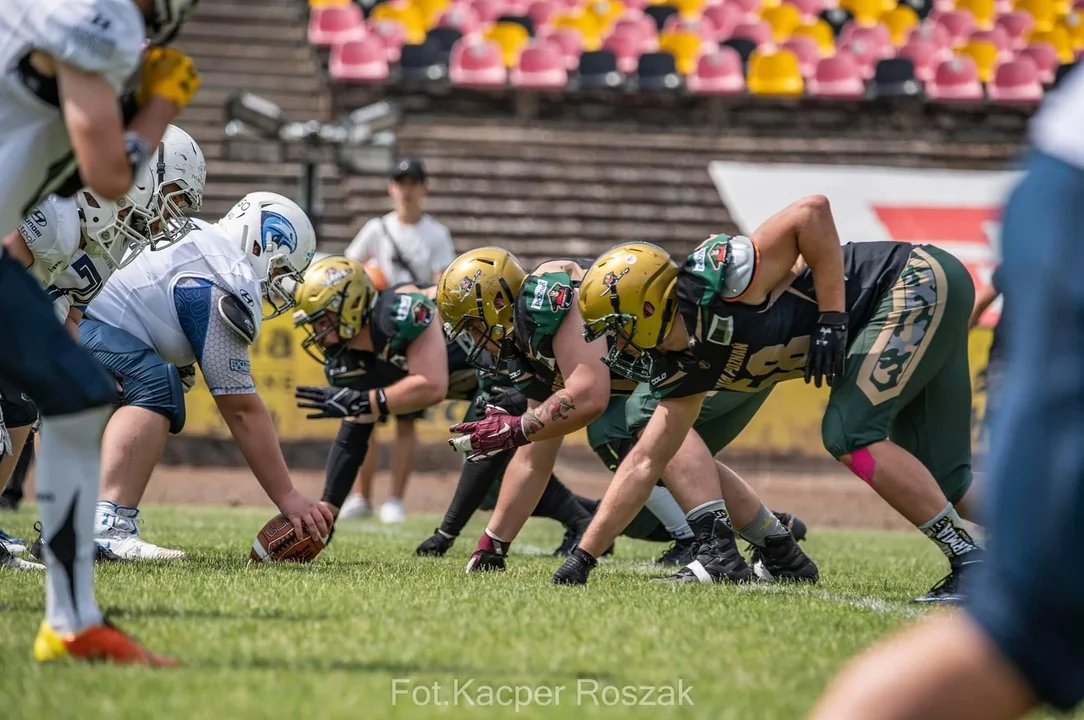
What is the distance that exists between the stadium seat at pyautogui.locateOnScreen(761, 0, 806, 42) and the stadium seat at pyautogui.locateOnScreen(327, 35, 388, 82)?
19.2 feet

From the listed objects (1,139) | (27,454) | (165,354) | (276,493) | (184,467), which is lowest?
(184,467)

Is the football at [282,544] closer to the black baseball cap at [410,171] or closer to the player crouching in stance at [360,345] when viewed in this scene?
the player crouching in stance at [360,345]

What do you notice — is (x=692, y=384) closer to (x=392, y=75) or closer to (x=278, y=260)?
(x=278, y=260)

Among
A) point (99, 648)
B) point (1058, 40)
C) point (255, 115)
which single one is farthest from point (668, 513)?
point (1058, 40)

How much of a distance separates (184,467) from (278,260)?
7.13 m

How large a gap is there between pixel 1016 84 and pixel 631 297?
49.1ft

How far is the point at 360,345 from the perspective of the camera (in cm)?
792

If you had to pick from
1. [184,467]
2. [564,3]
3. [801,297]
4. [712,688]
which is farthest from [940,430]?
[564,3]

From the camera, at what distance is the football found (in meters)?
6.16

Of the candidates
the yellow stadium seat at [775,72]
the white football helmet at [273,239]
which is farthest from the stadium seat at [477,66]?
the white football helmet at [273,239]

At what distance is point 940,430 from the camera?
5805 mm

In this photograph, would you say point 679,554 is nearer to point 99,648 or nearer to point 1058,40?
point 99,648

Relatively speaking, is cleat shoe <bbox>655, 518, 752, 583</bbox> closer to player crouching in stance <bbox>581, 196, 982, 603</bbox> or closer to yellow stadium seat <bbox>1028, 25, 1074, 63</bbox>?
player crouching in stance <bbox>581, 196, 982, 603</bbox>

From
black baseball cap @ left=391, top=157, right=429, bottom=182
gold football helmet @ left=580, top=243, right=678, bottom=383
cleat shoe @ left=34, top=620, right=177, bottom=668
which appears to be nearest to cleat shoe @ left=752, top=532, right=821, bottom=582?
gold football helmet @ left=580, top=243, right=678, bottom=383
